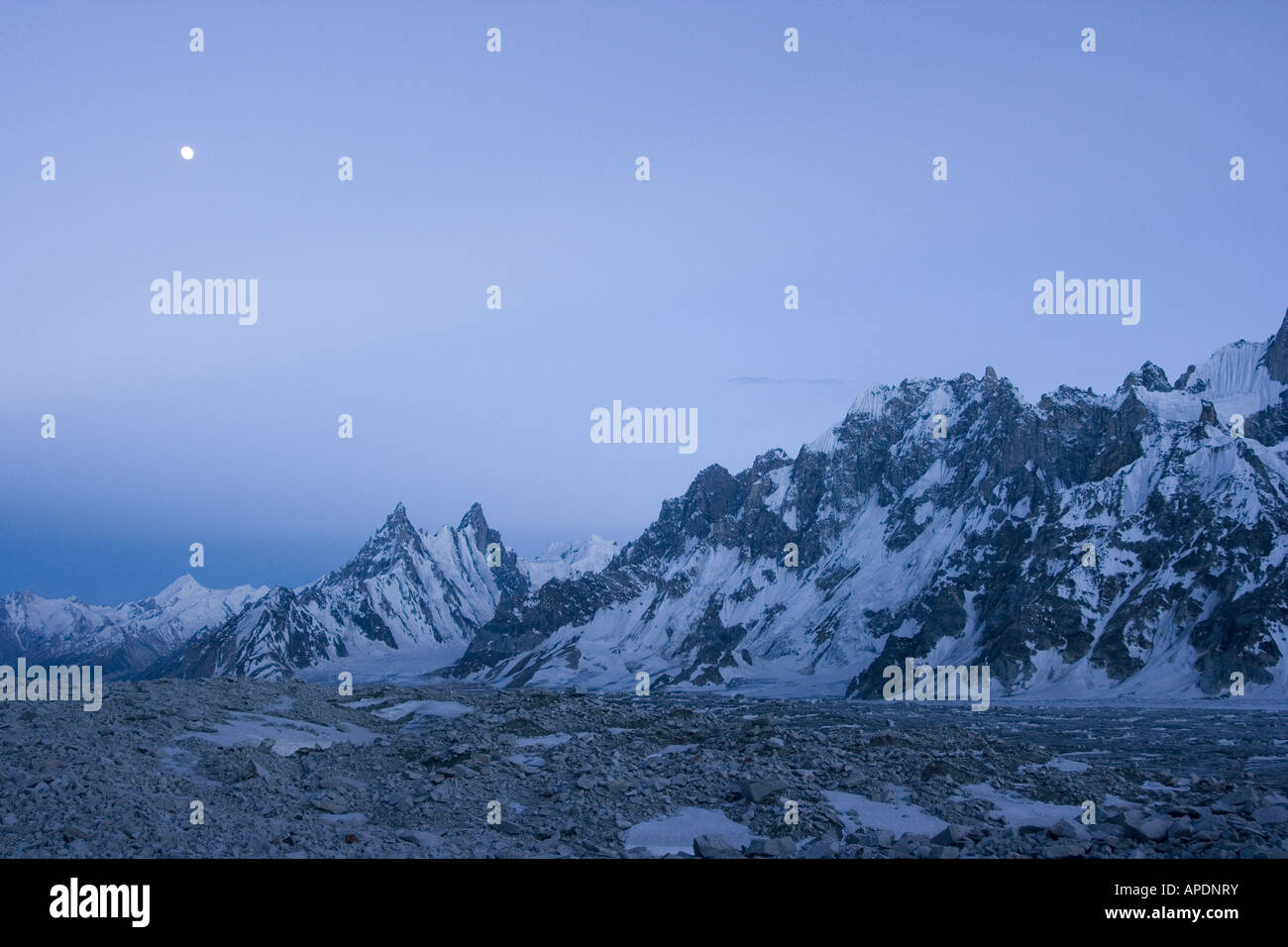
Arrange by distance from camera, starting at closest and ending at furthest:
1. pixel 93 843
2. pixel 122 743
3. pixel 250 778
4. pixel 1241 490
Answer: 1. pixel 93 843
2. pixel 250 778
3. pixel 122 743
4. pixel 1241 490

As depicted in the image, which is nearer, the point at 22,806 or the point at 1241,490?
the point at 22,806

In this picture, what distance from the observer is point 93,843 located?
20.8m

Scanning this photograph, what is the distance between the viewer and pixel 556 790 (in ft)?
101

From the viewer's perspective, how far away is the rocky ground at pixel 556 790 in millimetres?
23516

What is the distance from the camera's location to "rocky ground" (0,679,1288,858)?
23.5m
